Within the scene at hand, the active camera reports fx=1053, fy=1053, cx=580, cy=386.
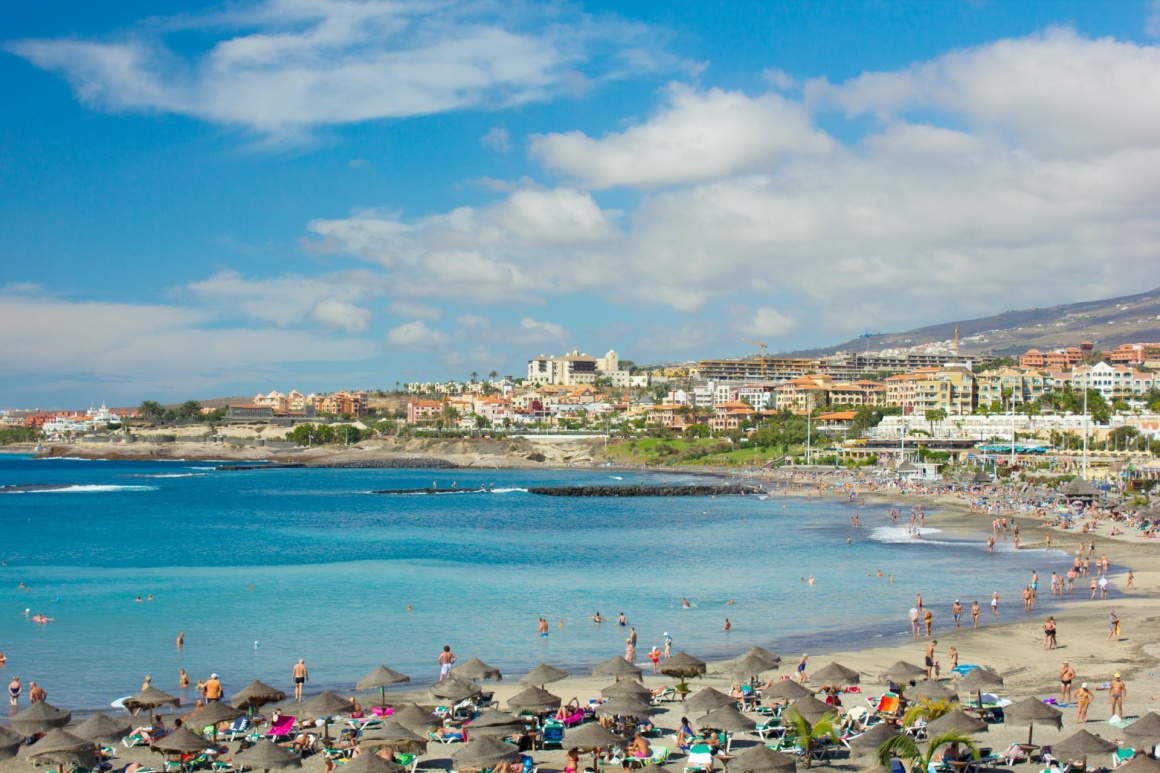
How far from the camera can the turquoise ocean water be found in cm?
2789

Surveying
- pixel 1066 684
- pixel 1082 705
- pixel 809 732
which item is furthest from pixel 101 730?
pixel 1066 684

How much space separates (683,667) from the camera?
22656 millimetres

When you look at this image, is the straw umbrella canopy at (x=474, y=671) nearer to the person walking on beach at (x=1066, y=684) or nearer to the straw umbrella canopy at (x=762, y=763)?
the straw umbrella canopy at (x=762, y=763)

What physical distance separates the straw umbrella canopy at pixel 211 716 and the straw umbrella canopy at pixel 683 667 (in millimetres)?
8968

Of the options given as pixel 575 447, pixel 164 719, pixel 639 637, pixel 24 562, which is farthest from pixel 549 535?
pixel 575 447

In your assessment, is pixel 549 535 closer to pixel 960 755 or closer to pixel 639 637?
pixel 639 637

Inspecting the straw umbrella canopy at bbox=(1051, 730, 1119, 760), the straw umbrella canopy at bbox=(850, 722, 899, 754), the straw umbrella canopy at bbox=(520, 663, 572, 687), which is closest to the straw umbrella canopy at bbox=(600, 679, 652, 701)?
the straw umbrella canopy at bbox=(520, 663, 572, 687)

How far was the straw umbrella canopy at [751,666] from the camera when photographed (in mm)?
22312

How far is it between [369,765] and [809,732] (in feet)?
23.6

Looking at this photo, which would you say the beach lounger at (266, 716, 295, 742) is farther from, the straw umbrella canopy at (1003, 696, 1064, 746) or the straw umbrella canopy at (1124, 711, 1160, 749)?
the straw umbrella canopy at (1124, 711, 1160, 749)

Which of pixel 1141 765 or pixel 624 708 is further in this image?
pixel 624 708

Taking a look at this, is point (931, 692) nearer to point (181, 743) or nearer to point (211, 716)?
point (211, 716)

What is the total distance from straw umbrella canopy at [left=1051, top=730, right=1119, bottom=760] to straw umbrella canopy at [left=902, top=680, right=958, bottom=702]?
335cm

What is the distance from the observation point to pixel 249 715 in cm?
2034
